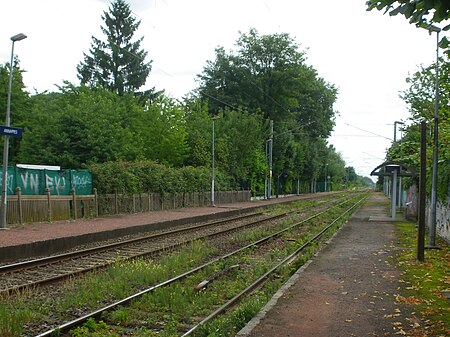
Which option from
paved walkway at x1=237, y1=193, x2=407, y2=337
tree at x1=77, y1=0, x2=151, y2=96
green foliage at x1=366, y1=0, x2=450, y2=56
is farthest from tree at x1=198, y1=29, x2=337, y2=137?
green foliage at x1=366, y1=0, x2=450, y2=56

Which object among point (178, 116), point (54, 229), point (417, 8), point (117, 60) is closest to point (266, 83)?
point (117, 60)

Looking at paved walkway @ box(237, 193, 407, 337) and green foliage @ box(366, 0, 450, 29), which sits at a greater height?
green foliage @ box(366, 0, 450, 29)

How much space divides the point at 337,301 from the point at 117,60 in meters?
49.2

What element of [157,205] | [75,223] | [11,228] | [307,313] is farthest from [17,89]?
[307,313]

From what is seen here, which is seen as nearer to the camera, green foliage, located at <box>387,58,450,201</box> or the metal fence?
green foliage, located at <box>387,58,450,201</box>

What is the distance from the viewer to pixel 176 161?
40438 mm

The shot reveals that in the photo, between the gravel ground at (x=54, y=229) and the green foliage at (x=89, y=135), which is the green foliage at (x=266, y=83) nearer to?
the green foliage at (x=89, y=135)

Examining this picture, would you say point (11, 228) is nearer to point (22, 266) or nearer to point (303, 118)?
point (22, 266)

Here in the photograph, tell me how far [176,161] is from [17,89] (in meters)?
13.0

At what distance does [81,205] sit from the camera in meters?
23.8

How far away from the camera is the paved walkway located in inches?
276

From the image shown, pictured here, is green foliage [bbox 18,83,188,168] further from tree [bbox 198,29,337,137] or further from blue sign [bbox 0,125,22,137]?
tree [bbox 198,29,337,137]

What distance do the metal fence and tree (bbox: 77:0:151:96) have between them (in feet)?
73.6

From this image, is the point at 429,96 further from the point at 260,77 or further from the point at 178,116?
the point at 260,77
